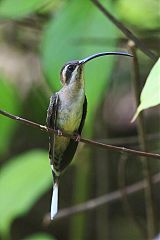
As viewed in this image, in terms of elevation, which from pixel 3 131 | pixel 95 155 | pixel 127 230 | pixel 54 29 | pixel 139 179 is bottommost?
pixel 127 230

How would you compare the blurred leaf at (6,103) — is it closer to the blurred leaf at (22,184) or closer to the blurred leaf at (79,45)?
the blurred leaf at (22,184)

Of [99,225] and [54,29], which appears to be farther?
[99,225]

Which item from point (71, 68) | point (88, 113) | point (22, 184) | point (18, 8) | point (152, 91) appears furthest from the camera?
point (22, 184)

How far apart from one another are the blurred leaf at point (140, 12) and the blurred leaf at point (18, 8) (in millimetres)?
514

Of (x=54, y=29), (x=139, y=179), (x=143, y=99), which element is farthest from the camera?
(x=139, y=179)

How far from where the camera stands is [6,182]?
8.11ft

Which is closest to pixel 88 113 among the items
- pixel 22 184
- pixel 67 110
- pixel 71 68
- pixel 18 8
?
pixel 67 110

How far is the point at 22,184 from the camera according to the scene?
245 cm

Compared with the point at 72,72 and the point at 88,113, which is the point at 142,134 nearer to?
the point at 88,113

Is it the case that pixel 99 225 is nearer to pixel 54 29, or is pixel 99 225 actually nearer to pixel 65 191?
pixel 65 191

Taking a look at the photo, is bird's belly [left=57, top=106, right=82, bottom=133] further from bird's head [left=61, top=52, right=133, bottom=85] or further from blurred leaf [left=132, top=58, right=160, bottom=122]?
blurred leaf [left=132, top=58, right=160, bottom=122]

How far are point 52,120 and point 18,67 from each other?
1726 millimetres

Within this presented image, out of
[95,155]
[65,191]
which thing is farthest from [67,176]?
[95,155]

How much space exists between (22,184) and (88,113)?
2.14 feet
